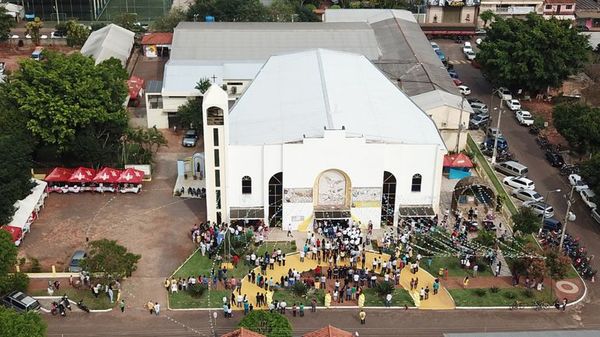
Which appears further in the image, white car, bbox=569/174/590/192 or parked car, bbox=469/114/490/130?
parked car, bbox=469/114/490/130

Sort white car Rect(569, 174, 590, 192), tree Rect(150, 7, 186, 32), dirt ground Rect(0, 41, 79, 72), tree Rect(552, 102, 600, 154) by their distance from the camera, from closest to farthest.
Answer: white car Rect(569, 174, 590, 192) < tree Rect(552, 102, 600, 154) < dirt ground Rect(0, 41, 79, 72) < tree Rect(150, 7, 186, 32)

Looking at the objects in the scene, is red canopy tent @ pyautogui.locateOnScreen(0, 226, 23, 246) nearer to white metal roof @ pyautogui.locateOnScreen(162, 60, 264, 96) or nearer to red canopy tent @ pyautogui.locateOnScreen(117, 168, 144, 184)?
red canopy tent @ pyautogui.locateOnScreen(117, 168, 144, 184)

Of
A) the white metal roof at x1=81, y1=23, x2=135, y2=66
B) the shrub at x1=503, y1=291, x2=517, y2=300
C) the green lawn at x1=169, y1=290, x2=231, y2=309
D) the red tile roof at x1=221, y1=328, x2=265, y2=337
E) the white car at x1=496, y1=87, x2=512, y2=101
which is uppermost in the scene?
the white metal roof at x1=81, y1=23, x2=135, y2=66

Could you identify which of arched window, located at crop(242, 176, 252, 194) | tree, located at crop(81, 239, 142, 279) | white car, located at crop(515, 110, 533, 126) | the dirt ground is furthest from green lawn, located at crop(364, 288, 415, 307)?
the dirt ground

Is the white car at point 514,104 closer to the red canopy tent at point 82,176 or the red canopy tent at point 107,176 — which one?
the red canopy tent at point 107,176

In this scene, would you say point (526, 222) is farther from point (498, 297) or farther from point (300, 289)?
point (300, 289)

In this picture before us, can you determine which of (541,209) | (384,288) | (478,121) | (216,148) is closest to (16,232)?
(216,148)
